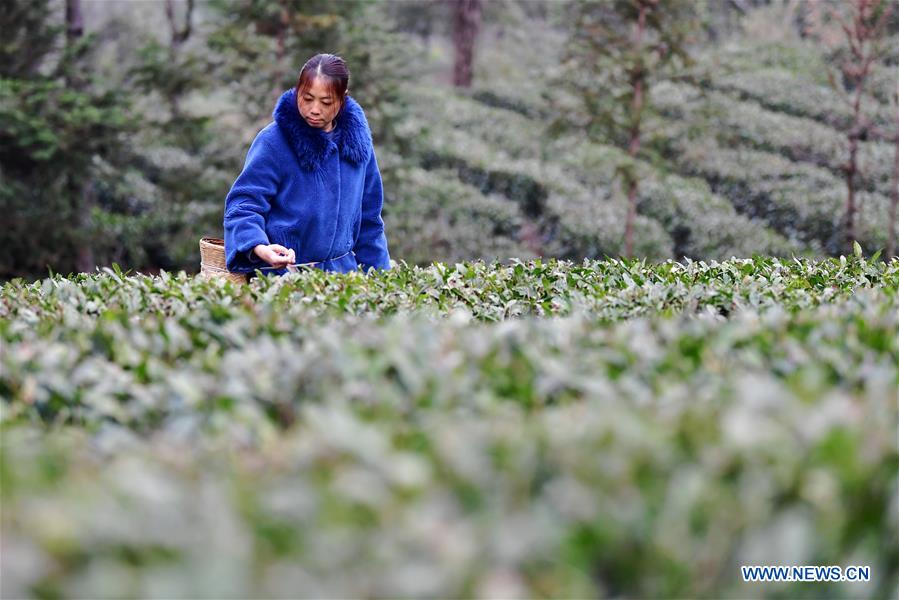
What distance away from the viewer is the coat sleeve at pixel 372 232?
5.34 metres

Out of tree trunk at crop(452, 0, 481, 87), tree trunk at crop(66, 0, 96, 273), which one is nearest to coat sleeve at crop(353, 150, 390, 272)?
tree trunk at crop(66, 0, 96, 273)

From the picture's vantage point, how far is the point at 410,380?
2369 mm

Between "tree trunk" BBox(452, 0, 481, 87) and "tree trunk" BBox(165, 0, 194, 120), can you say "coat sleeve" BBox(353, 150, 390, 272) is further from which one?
"tree trunk" BBox(452, 0, 481, 87)

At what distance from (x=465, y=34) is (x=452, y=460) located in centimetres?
2237

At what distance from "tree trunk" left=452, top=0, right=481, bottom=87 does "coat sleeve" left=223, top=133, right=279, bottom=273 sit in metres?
18.6

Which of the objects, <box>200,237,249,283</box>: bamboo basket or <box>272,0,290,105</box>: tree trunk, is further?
<box>272,0,290,105</box>: tree trunk

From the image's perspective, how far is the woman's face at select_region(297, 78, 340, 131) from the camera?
466 centimetres

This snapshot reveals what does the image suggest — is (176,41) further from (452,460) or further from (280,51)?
(452,460)

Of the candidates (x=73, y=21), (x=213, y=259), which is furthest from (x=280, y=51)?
(x=213, y=259)

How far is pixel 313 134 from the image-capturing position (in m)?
4.82

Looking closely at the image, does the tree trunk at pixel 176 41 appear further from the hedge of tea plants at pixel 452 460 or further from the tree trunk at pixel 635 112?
the hedge of tea plants at pixel 452 460

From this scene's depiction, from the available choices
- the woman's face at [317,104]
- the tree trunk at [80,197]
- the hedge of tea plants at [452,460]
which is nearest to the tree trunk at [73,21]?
the tree trunk at [80,197]

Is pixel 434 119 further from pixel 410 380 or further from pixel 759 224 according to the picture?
pixel 410 380

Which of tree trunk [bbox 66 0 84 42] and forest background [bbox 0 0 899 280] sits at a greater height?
tree trunk [bbox 66 0 84 42]
